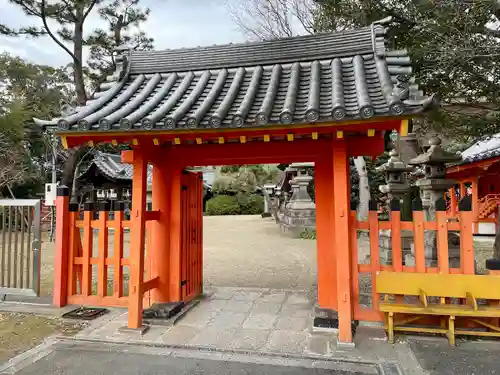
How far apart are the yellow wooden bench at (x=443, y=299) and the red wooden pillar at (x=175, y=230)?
2.89 m

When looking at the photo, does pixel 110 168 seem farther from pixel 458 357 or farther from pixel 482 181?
pixel 482 181

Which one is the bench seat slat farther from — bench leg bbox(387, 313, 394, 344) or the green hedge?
the green hedge

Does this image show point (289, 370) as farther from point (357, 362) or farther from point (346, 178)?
point (346, 178)

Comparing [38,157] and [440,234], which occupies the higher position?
[38,157]

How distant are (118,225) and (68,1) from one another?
11848mm

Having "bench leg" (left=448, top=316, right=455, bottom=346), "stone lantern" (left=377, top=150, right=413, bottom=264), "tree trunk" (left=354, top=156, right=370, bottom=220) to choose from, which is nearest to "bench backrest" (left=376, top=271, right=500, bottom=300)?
"bench leg" (left=448, top=316, right=455, bottom=346)

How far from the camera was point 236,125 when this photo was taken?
3955 millimetres

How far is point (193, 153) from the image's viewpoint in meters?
5.39

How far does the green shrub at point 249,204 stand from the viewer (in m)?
36.8

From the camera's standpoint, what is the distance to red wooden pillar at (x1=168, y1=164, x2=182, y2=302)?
5.47 m

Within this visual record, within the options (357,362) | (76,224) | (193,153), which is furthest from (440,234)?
(76,224)

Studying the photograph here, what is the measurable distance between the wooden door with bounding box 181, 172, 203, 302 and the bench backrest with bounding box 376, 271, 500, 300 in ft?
9.58

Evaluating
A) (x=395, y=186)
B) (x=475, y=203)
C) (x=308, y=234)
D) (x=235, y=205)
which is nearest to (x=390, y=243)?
(x=395, y=186)

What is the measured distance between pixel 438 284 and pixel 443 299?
28 centimetres
